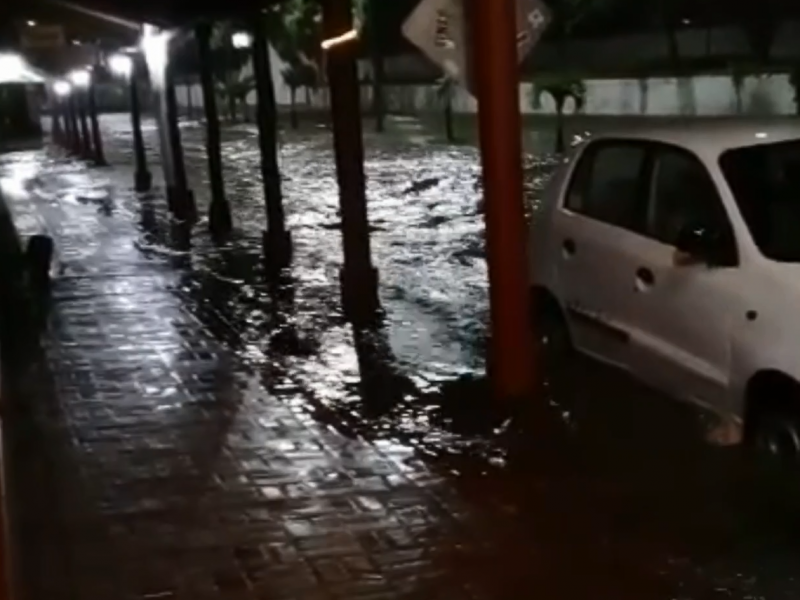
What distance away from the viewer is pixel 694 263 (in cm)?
695

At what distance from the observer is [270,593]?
5770 millimetres

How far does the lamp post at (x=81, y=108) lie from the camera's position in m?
34.4

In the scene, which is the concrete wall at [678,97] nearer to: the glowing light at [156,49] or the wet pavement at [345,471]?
the glowing light at [156,49]

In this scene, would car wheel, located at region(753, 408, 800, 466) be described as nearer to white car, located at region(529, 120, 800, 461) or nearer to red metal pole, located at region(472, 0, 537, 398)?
white car, located at region(529, 120, 800, 461)

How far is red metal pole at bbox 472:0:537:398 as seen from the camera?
25.0ft

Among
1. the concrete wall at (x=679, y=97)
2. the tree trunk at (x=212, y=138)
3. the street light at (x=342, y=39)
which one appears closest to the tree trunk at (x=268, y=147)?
the tree trunk at (x=212, y=138)

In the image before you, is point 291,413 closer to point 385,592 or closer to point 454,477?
point 454,477

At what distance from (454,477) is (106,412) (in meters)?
2.75

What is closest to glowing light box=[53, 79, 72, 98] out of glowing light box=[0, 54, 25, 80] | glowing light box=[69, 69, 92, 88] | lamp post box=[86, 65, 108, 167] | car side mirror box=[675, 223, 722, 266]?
glowing light box=[69, 69, 92, 88]

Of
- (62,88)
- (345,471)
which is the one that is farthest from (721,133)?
(62,88)

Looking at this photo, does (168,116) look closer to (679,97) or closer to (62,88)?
(679,97)

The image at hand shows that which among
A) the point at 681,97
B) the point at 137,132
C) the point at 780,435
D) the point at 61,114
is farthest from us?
the point at 61,114

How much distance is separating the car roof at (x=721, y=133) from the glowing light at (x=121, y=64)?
19.1 metres

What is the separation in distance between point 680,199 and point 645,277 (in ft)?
1.49
